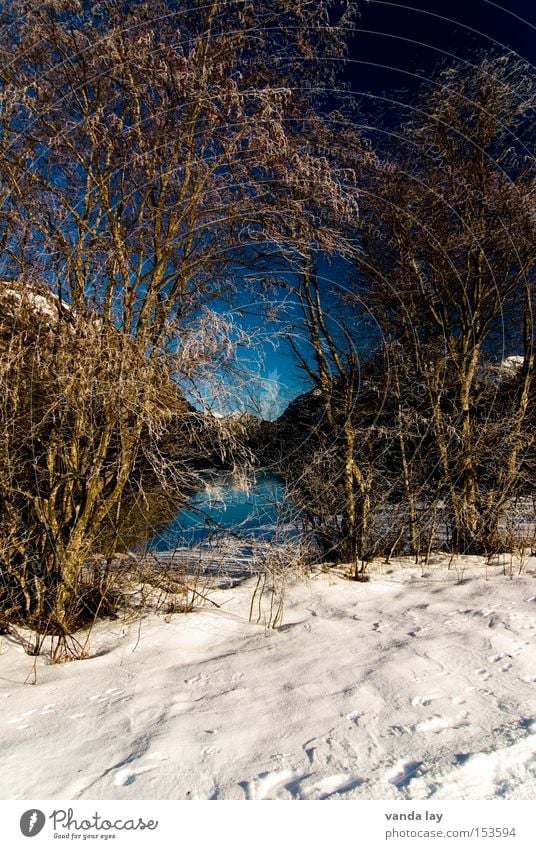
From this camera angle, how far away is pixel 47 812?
235 cm

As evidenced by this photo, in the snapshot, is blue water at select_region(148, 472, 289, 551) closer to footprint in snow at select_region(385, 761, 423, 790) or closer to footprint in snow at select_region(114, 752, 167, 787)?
footprint in snow at select_region(114, 752, 167, 787)

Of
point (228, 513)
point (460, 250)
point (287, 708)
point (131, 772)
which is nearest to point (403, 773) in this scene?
point (287, 708)

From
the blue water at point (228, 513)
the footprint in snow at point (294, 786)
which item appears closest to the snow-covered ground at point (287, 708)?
the footprint in snow at point (294, 786)

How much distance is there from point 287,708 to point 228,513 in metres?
3.49

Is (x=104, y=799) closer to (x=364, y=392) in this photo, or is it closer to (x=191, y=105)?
(x=191, y=105)

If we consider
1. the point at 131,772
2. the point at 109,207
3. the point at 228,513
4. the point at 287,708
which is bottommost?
the point at 131,772

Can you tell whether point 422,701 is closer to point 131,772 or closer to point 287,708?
point 287,708

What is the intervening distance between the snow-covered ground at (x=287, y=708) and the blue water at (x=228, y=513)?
1056mm

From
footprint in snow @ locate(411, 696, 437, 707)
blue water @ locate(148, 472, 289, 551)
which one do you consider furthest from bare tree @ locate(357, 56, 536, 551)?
footprint in snow @ locate(411, 696, 437, 707)

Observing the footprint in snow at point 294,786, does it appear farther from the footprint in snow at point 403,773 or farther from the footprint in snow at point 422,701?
the footprint in snow at point 422,701

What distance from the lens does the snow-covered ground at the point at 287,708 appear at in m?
2.37

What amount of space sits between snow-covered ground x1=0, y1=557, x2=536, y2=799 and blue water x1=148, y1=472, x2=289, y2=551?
1056 millimetres

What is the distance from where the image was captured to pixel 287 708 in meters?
2.99

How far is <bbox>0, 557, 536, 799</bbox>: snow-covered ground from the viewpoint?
237 centimetres
